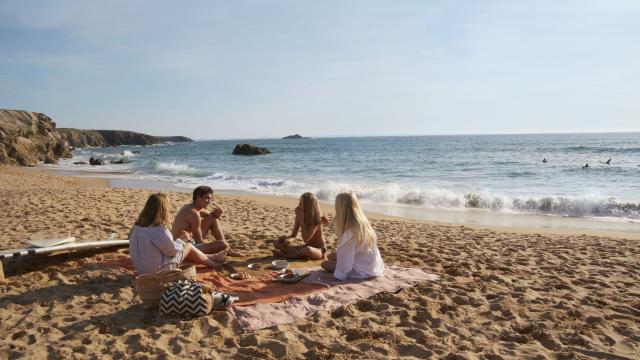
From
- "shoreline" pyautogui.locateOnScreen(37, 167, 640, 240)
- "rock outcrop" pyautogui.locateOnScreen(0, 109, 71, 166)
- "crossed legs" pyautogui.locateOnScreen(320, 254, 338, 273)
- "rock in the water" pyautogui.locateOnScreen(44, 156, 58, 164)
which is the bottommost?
"shoreline" pyautogui.locateOnScreen(37, 167, 640, 240)

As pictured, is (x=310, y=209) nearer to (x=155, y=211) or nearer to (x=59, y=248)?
(x=155, y=211)

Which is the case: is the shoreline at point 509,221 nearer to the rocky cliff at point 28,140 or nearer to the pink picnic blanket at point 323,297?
the pink picnic blanket at point 323,297

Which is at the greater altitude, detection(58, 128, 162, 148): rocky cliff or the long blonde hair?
detection(58, 128, 162, 148): rocky cliff

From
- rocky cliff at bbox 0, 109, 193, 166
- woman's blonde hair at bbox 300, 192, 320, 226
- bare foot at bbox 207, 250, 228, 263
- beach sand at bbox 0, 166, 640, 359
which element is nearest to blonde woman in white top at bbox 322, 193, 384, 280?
beach sand at bbox 0, 166, 640, 359

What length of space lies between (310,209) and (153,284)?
8.90 ft

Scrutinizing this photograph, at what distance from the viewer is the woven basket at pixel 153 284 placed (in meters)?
4.67

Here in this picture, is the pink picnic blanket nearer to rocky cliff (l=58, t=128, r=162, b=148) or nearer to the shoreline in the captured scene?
the shoreline

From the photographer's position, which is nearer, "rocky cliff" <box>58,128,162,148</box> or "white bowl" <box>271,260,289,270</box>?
"white bowl" <box>271,260,289,270</box>

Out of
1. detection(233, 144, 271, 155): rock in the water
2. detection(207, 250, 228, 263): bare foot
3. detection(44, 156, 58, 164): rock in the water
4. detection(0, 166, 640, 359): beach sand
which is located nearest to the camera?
detection(0, 166, 640, 359): beach sand

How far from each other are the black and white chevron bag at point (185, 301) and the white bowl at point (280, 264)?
Result: 1.74 metres

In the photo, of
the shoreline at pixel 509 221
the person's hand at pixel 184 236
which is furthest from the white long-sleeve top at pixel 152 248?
the shoreline at pixel 509 221

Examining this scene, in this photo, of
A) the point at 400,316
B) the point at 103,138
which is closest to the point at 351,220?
the point at 400,316

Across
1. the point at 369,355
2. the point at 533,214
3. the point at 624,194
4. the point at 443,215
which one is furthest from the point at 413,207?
the point at 369,355

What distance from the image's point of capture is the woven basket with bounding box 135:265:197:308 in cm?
467
